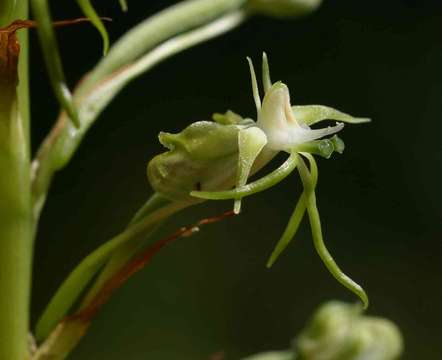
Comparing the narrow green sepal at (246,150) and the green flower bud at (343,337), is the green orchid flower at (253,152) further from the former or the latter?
the green flower bud at (343,337)

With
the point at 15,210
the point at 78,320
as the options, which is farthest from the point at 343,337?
the point at 15,210

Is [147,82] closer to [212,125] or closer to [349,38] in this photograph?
[349,38]

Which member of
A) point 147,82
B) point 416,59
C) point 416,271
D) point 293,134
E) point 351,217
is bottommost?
point 416,271

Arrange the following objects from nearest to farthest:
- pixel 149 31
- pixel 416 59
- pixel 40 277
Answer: pixel 149 31
pixel 40 277
pixel 416 59

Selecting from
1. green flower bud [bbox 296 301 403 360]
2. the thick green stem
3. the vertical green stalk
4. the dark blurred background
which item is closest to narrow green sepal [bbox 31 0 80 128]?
the vertical green stalk

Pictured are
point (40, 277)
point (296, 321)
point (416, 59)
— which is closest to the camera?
point (40, 277)

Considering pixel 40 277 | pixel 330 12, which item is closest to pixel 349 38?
pixel 330 12
